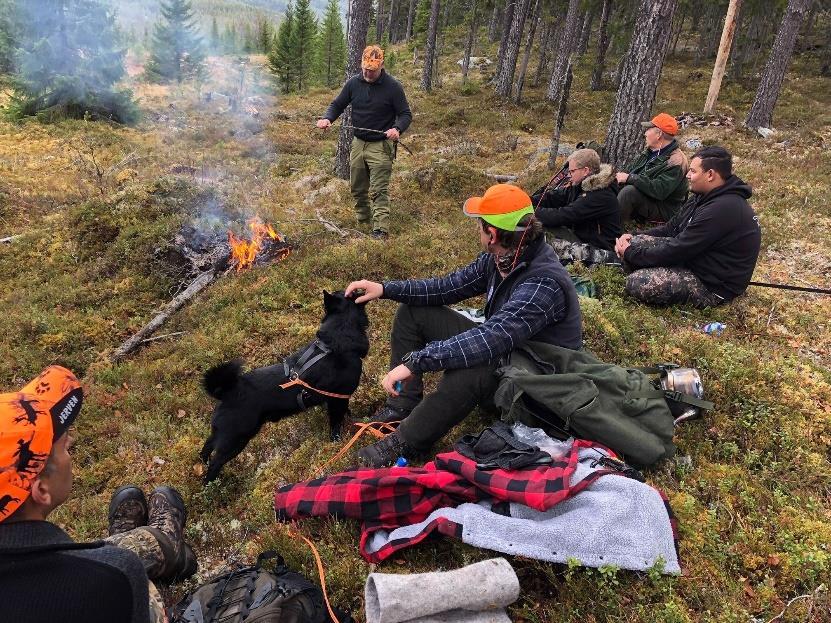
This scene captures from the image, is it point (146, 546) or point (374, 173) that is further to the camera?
point (374, 173)

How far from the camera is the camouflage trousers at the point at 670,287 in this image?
618cm

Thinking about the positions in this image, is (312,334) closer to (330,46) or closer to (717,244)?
(717,244)

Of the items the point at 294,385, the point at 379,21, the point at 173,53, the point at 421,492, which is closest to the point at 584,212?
the point at 294,385

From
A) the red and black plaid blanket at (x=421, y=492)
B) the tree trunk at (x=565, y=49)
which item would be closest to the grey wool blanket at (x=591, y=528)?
the red and black plaid blanket at (x=421, y=492)

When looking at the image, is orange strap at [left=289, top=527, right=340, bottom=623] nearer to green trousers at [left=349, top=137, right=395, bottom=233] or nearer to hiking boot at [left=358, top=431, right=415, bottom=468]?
hiking boot at [left=358, top=431, right=415, bottom=468]

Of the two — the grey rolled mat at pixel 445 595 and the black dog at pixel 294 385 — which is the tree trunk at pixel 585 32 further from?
the grey rolled mat at pixel 445 595

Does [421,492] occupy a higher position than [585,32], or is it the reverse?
[585,32]

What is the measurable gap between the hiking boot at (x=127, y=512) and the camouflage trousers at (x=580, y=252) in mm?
5986

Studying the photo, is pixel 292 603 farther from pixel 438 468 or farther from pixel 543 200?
pixel 543 200

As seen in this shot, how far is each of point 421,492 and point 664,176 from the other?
6.99m

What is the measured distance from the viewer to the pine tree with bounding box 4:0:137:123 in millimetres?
18688

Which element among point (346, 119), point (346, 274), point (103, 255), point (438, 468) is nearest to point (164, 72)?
point (346, 119)

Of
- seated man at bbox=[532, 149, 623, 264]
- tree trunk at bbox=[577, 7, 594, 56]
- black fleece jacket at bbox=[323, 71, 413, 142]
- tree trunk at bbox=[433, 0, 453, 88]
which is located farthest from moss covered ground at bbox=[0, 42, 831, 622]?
tree trunk at bbox=[433, 0, 453, 88]

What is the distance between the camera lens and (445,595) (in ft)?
8.39
